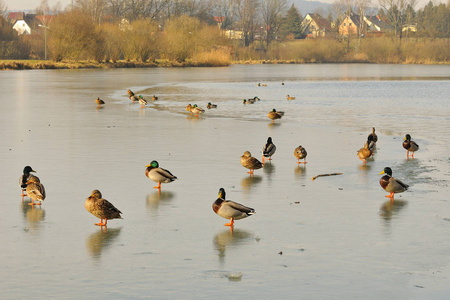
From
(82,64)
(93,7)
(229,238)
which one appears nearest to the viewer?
(229,238)

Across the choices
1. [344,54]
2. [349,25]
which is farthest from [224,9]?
[344,54]

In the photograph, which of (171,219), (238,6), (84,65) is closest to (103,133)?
(171,219)

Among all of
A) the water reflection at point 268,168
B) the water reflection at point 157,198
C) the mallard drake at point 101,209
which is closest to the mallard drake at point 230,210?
the mallard drake at point 101,209

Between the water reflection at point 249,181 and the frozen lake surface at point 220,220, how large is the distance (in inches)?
0.8

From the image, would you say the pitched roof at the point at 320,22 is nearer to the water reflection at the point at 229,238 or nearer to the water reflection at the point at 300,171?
the water reflection at the point at 300,171

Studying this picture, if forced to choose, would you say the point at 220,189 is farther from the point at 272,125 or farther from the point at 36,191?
the point at 272,125

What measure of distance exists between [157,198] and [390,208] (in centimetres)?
343

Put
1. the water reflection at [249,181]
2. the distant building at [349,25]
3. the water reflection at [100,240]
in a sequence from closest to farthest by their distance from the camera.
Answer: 1. the water reflection at [100,240]
2. the water reflection at [249,181]
3. the distant building at [349,25]

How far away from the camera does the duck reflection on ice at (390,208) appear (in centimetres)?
895

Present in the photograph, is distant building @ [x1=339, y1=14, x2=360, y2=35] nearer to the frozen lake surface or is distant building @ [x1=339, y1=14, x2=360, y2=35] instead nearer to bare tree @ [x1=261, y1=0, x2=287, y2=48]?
bare tree @ [x1=261, y1=0, x2=287, y2=48]

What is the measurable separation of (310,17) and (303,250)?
18519 cm

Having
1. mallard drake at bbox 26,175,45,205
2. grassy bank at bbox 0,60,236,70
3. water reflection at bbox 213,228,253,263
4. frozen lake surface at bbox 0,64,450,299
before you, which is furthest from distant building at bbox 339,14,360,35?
water reflection at bbox 213,228,253,263

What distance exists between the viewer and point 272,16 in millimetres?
141375

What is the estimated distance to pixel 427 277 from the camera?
21.0 feet
